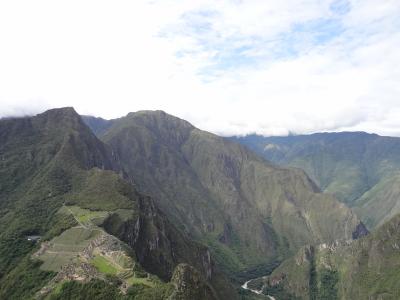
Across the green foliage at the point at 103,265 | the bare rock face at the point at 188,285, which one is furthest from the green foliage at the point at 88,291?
the bare rock face at the point at 188,285

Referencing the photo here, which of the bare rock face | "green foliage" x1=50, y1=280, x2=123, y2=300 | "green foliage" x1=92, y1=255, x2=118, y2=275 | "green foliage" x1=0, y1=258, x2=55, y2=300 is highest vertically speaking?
the bare rock face

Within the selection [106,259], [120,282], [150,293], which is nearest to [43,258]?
[106,259]

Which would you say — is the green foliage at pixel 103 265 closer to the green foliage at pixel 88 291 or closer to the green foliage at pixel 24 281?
the green foliage at pixel 88 291

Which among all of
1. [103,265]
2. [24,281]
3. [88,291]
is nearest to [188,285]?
[88,291]

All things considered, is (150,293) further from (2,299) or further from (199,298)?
(2,299)

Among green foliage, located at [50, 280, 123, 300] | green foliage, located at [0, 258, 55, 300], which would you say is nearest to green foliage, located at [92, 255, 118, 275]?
green foliage, located at [50, 280, 123, 300]

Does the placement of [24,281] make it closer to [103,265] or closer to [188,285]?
[103,265]

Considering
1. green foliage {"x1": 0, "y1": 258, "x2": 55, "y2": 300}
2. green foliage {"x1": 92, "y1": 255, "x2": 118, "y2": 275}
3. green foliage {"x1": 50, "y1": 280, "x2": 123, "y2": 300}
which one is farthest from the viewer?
green foliage {"x1": 0, "y1": 258, "x2": 55, "y2": 300}

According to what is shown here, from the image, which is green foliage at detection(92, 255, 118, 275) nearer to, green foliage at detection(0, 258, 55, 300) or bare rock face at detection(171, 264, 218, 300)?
green foliage at detection(0, 258, 55, 300)

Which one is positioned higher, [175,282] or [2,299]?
[175,282]
